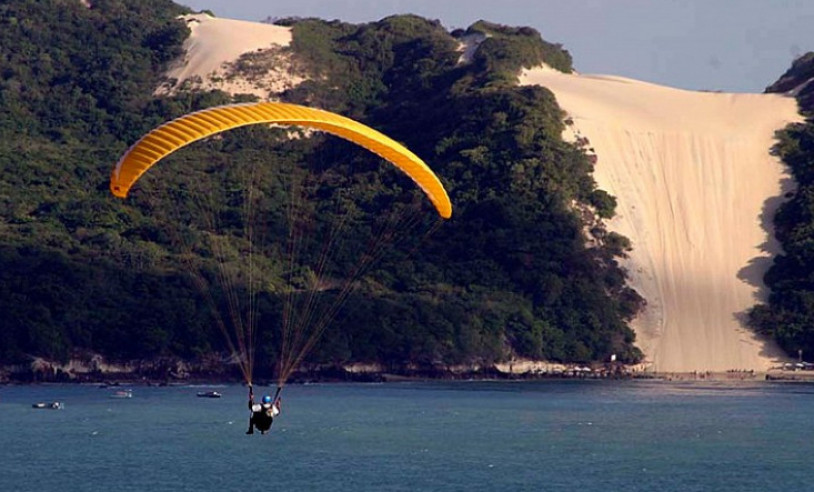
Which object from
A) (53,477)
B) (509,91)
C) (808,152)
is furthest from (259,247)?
(53,477)

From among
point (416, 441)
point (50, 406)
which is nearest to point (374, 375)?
point (50, 406)

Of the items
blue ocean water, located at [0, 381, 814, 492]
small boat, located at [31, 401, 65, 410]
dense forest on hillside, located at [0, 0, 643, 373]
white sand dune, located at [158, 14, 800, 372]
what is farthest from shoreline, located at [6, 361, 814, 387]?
small boat, located at [31, 401, 65, 410]

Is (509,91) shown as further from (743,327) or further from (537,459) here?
(537,459)

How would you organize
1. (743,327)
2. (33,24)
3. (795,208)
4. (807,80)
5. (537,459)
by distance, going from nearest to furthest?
(537,459), (743,327), (795,208), (807,80), (33,24)

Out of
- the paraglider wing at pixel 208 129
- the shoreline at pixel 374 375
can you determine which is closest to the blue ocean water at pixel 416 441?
the shoreline at pixel 374 375

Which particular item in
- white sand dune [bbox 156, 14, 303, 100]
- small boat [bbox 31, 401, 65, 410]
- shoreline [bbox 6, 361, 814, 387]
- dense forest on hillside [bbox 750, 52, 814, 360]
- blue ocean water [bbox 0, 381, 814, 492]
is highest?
white sand dune [bbox 156, 14, 303, 100]

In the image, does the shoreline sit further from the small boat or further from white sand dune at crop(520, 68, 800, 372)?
the small boat

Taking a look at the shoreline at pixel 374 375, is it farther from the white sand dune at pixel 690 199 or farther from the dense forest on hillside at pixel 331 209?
the white sand dune at pixel 690 199
